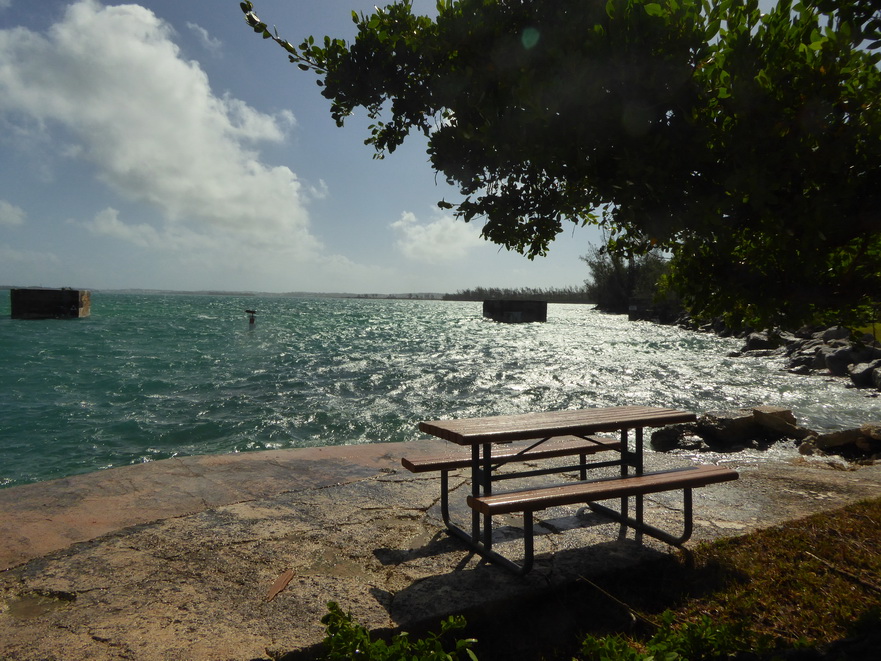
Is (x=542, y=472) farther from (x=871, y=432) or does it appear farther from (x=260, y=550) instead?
(x=871, y=432)

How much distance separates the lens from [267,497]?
4.21 metres

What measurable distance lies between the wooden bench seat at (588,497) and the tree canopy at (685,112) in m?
1.00

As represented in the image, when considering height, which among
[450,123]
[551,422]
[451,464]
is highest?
[450,123]

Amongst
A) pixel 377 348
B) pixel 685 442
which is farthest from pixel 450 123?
pixel 377 348

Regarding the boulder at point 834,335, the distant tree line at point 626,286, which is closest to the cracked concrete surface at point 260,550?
the boulder at point 834,335

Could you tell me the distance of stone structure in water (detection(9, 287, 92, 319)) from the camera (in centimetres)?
4697

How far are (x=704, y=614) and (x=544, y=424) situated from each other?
1.18 m

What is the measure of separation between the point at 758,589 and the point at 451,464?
171 cm

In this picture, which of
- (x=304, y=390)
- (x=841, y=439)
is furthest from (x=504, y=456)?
(x=304, y=390)

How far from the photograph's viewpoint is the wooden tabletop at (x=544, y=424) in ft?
10.5

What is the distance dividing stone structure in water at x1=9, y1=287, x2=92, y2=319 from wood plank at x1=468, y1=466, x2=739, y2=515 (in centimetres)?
5432

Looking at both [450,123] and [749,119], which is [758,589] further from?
[450,123]

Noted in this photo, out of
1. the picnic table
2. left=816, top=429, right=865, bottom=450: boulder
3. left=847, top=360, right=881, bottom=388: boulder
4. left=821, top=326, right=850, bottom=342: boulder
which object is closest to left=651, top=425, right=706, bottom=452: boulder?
left=816, top=429, right=865, bottom=450: boulder

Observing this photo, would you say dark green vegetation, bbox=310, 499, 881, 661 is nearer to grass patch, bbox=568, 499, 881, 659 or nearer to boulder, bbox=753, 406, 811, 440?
grass patch, bbox=568, 499, 881, 659
